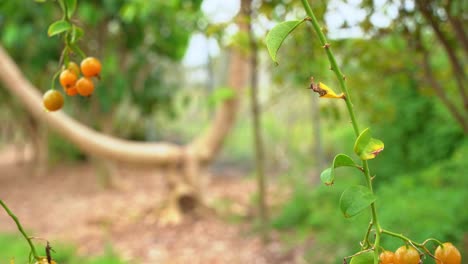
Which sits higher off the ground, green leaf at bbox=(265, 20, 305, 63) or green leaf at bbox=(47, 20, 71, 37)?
green leaf at bbox=(47, 20, 71, 37)

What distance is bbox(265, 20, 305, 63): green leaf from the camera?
0.52 metres

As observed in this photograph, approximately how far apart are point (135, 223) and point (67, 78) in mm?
3839

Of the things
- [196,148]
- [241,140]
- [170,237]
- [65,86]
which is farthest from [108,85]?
[241,140]

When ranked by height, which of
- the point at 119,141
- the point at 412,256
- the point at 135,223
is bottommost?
the point at 412,256

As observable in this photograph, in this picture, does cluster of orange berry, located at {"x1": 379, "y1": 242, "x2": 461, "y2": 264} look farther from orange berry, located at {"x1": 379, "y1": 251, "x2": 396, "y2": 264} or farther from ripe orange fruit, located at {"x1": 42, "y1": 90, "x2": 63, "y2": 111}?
ripe orange fruit, located at {"x1": 42, "y1": 90, "x2": 63, "y2": 111}

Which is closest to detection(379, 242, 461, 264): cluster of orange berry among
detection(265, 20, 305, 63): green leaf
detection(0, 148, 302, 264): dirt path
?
detection(265, 20, 305, 63): green leaf

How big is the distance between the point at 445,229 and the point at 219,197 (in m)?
3.54

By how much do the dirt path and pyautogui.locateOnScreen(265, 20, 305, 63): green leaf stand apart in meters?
2.73

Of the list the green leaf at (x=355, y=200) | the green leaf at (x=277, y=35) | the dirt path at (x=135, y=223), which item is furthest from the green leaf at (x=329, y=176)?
the dirt path at (x=135, y=223)

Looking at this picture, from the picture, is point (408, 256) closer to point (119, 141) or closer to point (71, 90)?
point (71, 90)

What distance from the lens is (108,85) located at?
18.5 ft

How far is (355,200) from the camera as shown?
19.1 inches

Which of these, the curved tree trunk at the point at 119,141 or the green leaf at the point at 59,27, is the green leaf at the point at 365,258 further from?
the curved tree trunk at the point at 119,141

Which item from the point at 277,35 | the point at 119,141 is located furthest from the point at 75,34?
the point at 119,141
